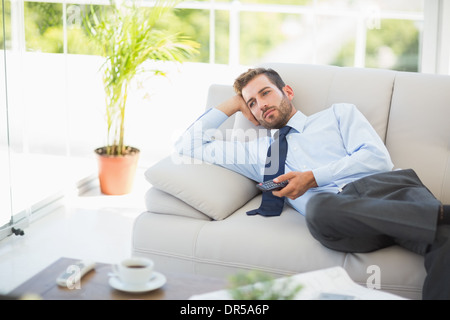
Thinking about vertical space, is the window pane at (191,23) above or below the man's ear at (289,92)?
above

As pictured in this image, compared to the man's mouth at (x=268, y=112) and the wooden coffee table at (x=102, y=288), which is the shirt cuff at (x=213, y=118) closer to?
the man's mouth at (x=268, y=112)

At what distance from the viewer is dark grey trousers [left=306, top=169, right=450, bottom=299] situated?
2018 mm

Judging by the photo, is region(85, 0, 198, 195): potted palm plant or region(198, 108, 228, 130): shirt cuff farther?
region(85, 0, 198, 195): potted palm plant

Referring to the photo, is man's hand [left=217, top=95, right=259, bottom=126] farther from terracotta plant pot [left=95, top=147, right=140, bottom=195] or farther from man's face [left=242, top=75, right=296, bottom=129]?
terracotta plant pot [left=95, top=147, right=140, bottom=195]

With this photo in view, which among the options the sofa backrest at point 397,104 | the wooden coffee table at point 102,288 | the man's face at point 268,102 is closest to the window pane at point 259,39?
the sofa backrest at point 397,104

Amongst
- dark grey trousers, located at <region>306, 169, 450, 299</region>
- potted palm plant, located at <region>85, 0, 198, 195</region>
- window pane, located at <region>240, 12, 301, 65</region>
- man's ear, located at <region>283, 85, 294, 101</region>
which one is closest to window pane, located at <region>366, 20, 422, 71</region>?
window pane, located at <region>240, 12, 301, 65</region>

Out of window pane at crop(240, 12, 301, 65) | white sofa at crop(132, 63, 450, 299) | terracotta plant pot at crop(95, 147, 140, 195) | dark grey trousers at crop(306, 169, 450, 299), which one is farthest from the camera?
window pane at crop(240, 12, 301, 65)

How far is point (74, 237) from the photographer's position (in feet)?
10.9

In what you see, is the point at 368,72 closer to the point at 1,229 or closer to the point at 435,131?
the point at 435,131

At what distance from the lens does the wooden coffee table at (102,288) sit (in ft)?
5.62

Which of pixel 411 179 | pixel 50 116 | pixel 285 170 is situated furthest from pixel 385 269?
pixel 50 116

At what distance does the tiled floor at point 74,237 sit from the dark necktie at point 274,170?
90 cm

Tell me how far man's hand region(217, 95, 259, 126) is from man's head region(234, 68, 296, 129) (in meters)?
Result: 0.03

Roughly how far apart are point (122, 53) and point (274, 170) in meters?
1.56
